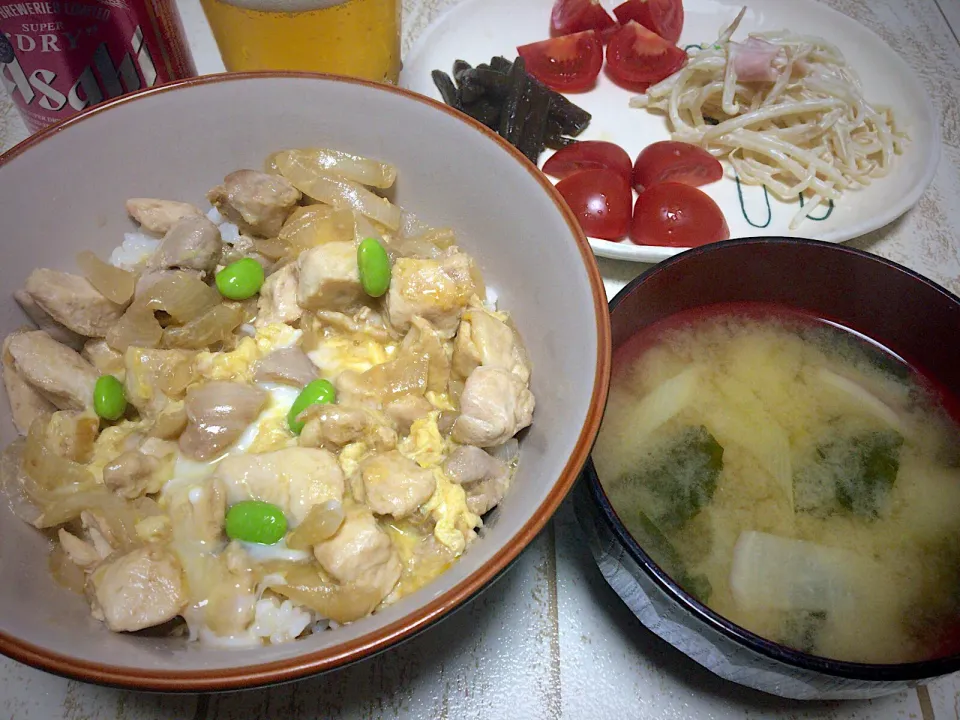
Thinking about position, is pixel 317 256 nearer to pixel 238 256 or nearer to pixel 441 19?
pixel 238 256

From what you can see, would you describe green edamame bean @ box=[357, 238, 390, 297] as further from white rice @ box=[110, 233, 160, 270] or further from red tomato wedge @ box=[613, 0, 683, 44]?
red tomato wedge @ box=[613, 0, 683, 44]

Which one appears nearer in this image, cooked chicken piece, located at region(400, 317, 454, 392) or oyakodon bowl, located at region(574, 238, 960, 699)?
oyakodon bowl, located at region(574, 238, 960, 699)

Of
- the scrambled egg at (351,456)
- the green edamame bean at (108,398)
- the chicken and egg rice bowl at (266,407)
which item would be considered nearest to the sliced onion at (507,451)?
the chicken and egg rice bowl at (266,407)

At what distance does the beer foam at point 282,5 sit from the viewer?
1.62 m

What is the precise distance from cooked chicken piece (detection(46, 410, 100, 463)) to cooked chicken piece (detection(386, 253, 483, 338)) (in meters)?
0.56

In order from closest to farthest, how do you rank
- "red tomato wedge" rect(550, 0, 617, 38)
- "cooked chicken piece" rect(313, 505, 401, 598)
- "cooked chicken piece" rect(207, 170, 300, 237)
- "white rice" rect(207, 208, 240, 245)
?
"cooked chicken piece" rect(313, 505, 401, 598) → "cooked chicken piece" rect(207, 170, 300, 237) → "white rice" rect(207, 208, 240, 245) → "red tomato wedge" rect(550, 0, 617, 38)

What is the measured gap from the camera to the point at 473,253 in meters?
1.50

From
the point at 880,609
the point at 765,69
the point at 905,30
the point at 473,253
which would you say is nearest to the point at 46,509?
the point at 473,253

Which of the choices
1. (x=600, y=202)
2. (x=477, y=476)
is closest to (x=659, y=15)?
(x=600, y=202)

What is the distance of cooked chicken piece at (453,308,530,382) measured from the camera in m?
1.26

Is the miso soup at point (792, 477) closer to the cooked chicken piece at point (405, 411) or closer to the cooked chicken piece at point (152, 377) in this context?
the cooked chicken piece at point (405, 411)

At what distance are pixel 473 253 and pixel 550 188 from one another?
0.27 m

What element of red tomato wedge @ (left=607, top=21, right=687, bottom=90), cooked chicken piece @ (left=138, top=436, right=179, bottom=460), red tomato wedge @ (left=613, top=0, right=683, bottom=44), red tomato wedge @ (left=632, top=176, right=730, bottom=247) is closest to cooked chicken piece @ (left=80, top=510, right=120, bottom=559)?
cooked chicken piece @ (left=138, top=436, right=179, bottom=460)

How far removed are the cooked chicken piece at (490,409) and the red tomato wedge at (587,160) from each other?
107cm
